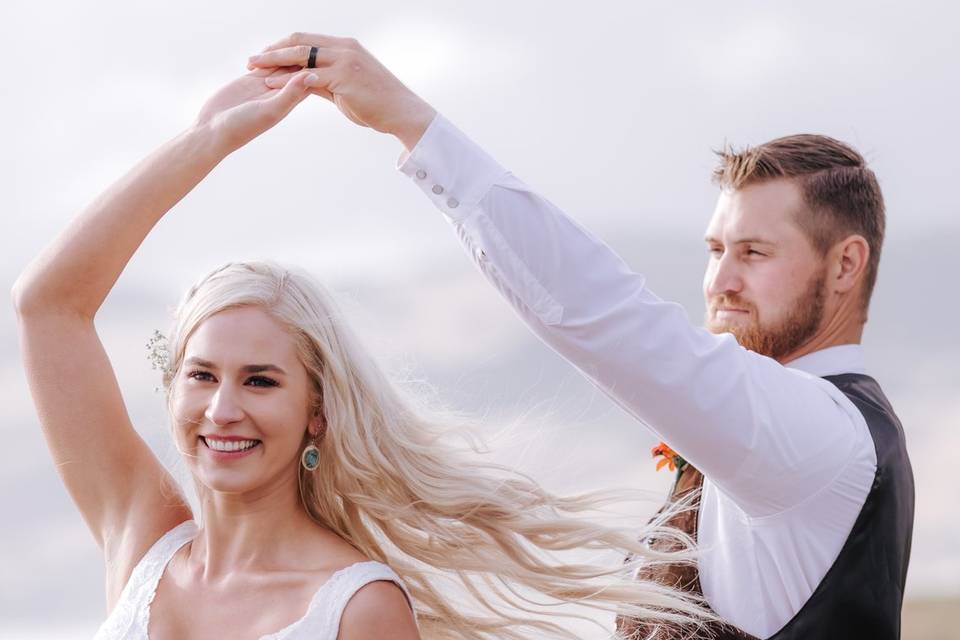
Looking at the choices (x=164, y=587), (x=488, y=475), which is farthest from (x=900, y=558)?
(x=164, y=587)

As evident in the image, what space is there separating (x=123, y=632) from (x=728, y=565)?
57.2 inches

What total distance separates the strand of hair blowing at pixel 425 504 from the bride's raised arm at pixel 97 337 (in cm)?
21

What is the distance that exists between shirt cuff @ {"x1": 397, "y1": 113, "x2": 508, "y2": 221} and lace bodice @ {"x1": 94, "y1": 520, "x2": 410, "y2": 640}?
977 mm

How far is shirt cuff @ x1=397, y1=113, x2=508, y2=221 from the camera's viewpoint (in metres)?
2.15

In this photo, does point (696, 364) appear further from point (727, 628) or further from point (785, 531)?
point (727, 628)

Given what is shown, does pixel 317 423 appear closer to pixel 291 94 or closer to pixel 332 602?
pixel 332 602

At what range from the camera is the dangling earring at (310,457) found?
113 inches

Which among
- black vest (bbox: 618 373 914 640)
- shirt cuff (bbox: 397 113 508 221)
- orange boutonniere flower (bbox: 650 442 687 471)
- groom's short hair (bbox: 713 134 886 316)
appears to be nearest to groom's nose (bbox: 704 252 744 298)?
groom's short hair (bbox: 713 134 886 316)

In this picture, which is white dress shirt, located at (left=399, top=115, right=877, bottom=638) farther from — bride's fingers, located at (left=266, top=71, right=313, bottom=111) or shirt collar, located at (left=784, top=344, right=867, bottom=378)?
bride's fingers, located at (left=266, top=71, right=313, bottom=111)

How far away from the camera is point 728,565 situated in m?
2.53

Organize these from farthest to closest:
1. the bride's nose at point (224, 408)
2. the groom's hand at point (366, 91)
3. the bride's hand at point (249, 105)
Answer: the bride's nose at point (224, 408)
the bride's hand at point (249, 105)
the groom's hand at point (366, 91)

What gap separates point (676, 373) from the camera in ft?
7.04

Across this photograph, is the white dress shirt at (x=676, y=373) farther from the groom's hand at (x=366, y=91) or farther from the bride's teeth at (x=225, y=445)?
the bride's teeth at (x=225, y=445)

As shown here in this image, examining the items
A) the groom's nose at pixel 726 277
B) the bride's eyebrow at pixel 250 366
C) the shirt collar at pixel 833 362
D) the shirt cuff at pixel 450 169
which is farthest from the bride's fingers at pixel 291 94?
the shirt collar at pixel 833 362
